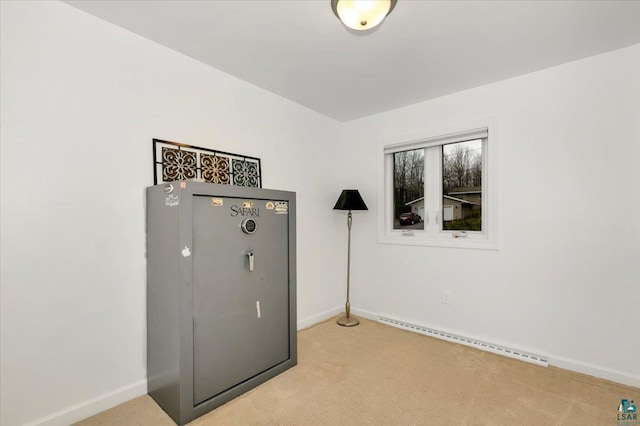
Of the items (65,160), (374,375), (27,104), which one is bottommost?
(374,375)

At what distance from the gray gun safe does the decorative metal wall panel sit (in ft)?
0.74

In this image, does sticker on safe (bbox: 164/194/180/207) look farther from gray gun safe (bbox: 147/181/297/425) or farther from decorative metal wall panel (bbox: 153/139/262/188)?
decorative metal wall panel (bbox: 153/139/262/188)

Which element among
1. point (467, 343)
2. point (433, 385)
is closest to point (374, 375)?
point (433, 385)

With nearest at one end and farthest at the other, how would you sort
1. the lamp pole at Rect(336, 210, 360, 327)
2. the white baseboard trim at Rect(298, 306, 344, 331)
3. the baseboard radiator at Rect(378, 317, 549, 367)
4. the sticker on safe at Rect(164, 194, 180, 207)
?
the sticker on safe at Rect(164, 194, 180, 207), the baseboard radiator at Rect(378, 317, 549, 367), the white baseboard trim at Rect(298, 306, 344, 331), the lamp pole at Rect(336, 210, 360, 327)

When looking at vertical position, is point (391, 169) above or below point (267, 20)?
below

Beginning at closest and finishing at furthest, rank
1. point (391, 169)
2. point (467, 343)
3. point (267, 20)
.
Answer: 1. point (267, 20)
2. point (467, 343)
3. point (391, 169)

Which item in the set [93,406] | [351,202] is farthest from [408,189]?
[93,406]

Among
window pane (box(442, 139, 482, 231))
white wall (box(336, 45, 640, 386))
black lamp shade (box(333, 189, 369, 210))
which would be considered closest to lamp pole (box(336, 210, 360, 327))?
black lamp shade (box(333, 189, 369, 210))

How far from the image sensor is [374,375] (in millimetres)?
2139

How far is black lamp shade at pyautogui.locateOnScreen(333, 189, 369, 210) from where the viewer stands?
3.10 m

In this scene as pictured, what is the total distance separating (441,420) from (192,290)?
1.60 meters

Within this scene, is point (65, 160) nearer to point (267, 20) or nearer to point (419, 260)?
point (267, 20)

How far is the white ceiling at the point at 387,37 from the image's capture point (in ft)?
5.50

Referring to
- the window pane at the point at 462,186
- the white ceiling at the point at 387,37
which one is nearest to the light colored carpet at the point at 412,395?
the window pane at the point at 462,186
